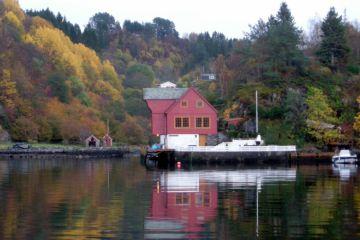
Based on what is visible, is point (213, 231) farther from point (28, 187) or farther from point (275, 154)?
point (275, 154)

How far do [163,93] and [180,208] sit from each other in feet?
160

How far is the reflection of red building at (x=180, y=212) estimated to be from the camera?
23406mm

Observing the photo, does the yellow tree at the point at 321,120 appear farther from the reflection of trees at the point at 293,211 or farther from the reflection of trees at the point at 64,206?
the reflection of trees at the point at 293,211

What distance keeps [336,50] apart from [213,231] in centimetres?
7261

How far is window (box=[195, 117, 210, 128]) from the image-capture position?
7562cm

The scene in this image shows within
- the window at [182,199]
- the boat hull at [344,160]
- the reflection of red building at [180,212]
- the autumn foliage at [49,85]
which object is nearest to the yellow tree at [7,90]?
the autumn foliage at [49,85]

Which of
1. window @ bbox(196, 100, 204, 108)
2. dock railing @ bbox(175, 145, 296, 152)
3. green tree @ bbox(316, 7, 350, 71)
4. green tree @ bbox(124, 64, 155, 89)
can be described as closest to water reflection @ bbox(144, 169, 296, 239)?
dock railing @ bbox(175, 145, 296, 152)

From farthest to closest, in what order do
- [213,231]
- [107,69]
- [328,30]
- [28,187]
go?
[107,69] < [328,30] < [28,187] < [213,231]

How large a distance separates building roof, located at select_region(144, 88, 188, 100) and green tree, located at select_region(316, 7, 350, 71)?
23.6 metres

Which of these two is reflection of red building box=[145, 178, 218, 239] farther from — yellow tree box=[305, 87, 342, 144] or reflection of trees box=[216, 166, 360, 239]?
yellow tree box=[305, 87, 342, 144]

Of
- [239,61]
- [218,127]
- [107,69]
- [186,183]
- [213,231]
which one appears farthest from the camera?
[107,69]

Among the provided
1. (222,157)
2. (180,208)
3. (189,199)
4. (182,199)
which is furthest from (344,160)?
(180,208)

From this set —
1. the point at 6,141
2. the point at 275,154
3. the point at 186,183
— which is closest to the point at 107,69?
the point at 6,141

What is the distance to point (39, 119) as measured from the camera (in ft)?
379
